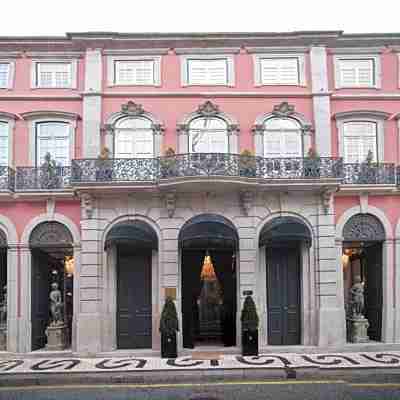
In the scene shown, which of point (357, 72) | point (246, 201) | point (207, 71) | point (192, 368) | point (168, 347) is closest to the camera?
point (192, 368)

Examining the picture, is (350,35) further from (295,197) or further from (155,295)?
(155,295)

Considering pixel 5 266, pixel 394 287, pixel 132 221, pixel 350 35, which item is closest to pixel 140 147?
pixel 132 221

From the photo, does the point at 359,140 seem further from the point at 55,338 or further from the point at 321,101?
the point at 55,338

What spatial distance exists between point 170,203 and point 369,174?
249 inches

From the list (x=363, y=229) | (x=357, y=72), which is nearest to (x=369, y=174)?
(x=363, y=229)

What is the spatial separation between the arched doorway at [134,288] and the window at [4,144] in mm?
4335

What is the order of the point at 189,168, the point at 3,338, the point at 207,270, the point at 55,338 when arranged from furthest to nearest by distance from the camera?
the point at 207,270, the point at 55,338, the point at 3,338, the point at 189,168

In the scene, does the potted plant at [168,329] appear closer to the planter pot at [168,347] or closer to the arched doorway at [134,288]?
the planter pot at [168,347]

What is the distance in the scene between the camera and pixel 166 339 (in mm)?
17016

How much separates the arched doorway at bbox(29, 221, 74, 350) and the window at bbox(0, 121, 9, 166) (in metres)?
2.46

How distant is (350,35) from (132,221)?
30.3ft

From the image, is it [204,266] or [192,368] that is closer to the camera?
[192,368]

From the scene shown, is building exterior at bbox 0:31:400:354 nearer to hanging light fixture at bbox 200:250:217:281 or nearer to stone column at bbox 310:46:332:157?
stone column at bbox 310:46:332:157

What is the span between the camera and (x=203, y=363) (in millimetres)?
15789
